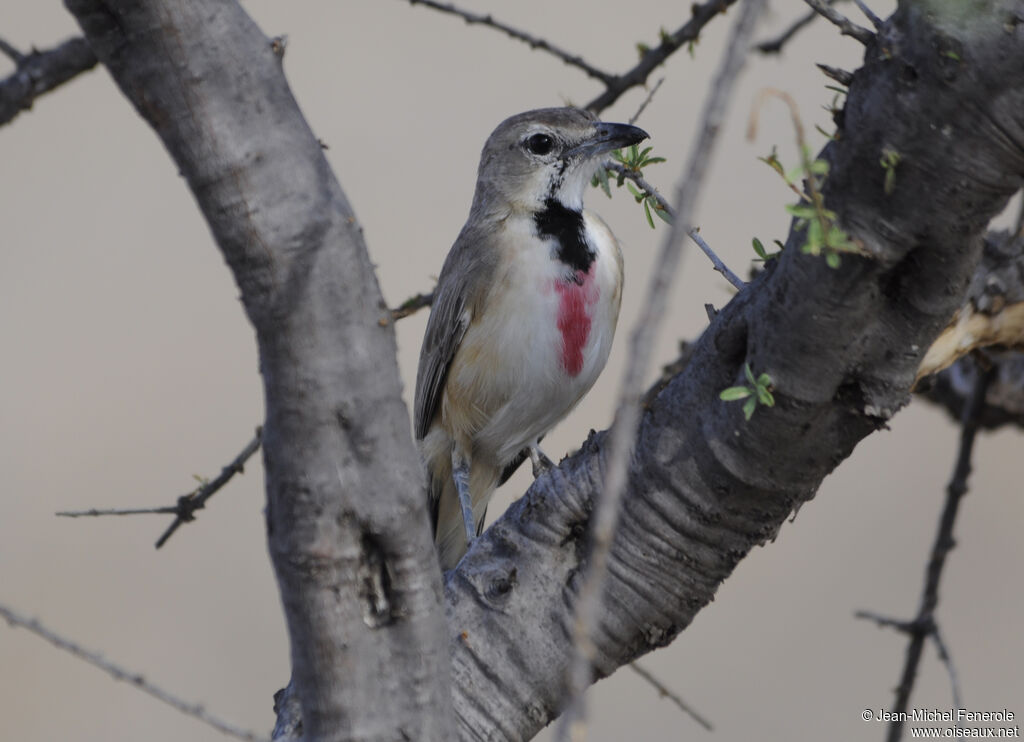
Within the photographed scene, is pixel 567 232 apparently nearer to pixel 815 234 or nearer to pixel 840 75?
pixel 840 75

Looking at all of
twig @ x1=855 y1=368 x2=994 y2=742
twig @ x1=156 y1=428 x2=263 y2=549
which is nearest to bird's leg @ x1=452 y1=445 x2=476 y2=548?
twig @ x1=156 y1=428 x2=263 y2=549

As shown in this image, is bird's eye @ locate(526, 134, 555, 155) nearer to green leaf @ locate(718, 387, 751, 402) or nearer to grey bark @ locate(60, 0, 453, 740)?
green leaf @ locate(718, 387, 751, 402)

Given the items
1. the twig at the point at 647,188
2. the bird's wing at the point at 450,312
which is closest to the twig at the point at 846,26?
the twig at the point at 647,188

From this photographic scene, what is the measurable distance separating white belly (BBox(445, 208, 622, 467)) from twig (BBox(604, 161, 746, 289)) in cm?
146

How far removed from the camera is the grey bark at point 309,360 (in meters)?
1.96

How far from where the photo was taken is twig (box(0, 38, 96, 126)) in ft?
13.0

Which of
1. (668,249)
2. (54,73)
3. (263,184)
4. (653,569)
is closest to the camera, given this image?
(668,249)

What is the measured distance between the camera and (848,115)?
2.06 m

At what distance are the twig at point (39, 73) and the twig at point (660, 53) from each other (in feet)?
5.60

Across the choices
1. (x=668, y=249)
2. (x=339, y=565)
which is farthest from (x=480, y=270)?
(x=668, y=249)

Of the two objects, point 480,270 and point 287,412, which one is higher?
point 480,270

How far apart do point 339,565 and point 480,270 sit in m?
2.77

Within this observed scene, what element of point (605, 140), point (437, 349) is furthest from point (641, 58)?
point (437, 349)

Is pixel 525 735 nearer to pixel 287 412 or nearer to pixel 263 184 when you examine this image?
pixel 287 412
